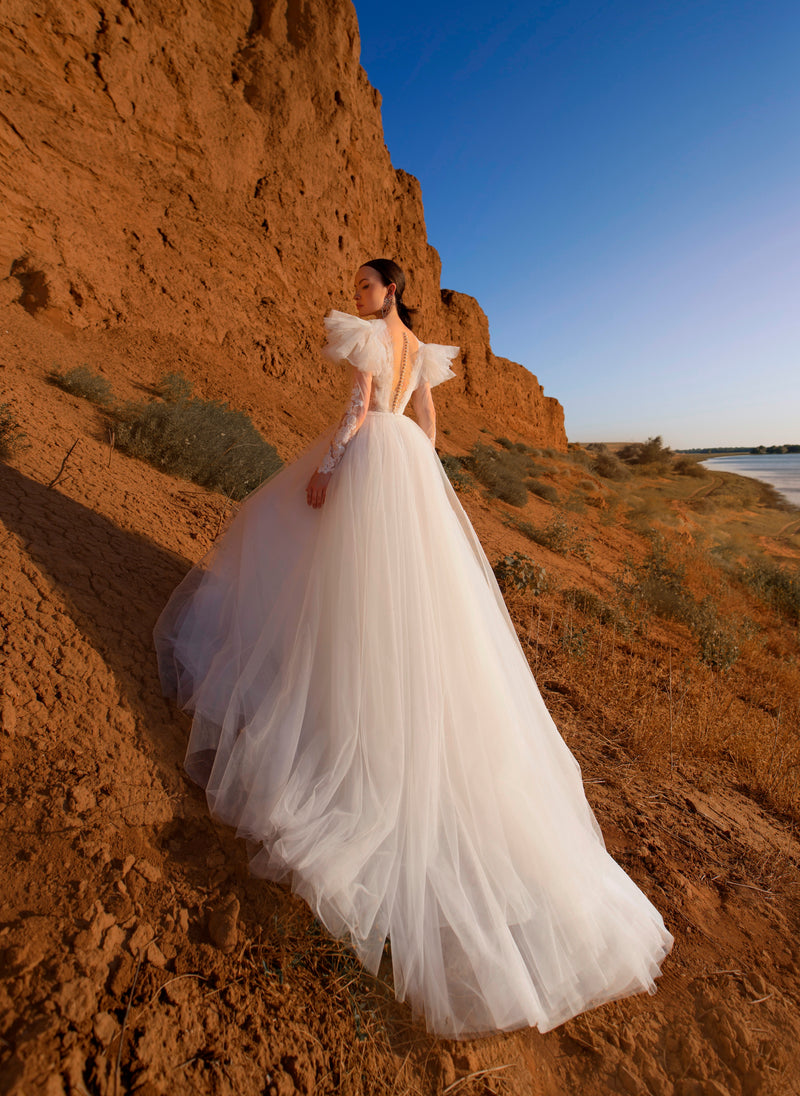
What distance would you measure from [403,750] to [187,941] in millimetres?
818

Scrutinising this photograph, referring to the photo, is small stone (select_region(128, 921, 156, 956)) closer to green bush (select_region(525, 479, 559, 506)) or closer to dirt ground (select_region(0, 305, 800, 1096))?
dirt ground (select_region(0, 305, 800, 1096))

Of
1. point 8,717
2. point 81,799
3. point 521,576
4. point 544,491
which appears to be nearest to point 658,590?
point 521,576

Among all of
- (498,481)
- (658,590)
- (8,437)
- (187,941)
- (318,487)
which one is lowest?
(658,590)

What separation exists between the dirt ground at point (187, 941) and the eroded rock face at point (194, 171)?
8477mm

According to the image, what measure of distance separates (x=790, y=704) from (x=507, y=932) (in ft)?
15.3

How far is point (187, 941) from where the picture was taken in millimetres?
1567

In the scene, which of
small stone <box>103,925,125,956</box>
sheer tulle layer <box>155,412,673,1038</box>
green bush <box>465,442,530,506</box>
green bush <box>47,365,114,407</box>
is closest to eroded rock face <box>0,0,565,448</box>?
green bush <box>47,365,114,407</box>

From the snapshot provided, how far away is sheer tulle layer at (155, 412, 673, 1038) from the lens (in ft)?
5.37

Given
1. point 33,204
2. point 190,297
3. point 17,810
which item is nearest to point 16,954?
point 17,810

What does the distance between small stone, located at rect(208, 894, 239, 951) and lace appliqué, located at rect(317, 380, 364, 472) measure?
5.29ft

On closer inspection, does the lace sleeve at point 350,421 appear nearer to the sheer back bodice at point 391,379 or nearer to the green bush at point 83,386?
the sheer back bodice at point 391,379

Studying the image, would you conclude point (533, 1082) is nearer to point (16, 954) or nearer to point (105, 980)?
point (105, 980)

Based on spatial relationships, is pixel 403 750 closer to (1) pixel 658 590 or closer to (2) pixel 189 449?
(2) pixel 189 449

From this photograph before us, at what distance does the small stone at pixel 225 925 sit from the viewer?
1.58 meters
